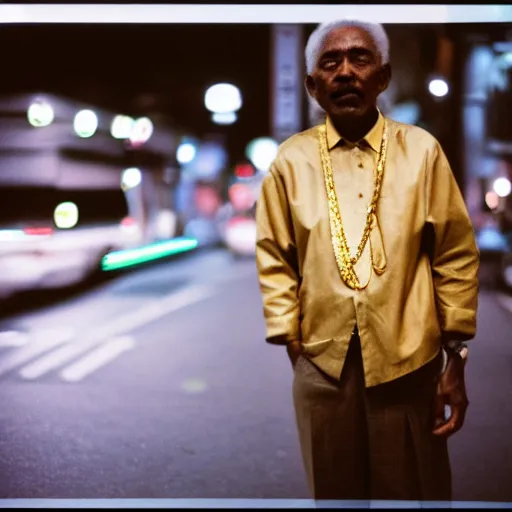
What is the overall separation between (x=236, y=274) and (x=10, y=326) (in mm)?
1262

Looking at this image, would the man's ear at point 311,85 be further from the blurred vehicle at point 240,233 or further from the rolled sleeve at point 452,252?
the blurred vehicle at point 240,233

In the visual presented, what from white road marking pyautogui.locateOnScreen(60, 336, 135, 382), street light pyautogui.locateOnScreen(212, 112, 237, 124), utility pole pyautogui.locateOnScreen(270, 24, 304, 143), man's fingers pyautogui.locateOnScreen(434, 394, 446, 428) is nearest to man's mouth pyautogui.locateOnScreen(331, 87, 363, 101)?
man's fingers pyautogui.locateOnScreen(434, 394, 446, 428)

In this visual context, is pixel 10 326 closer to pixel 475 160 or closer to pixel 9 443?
pixel 9 443

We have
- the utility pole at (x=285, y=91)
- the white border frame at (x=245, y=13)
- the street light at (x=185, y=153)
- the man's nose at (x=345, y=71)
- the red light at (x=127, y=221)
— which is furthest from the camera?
the red light at (x=127, y=221)

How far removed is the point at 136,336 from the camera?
4043 mm

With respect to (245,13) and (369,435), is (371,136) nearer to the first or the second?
(369,435)

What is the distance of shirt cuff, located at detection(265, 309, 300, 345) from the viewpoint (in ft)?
7.07

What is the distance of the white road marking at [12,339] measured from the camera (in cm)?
348

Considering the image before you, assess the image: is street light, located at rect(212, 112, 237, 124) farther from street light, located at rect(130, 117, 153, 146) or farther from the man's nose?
the man's nose

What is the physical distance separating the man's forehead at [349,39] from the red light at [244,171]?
1401 millimetres

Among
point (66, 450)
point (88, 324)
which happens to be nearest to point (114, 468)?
point (66, 450)

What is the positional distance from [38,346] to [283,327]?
6.48ft

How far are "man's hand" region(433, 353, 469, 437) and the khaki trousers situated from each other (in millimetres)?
24

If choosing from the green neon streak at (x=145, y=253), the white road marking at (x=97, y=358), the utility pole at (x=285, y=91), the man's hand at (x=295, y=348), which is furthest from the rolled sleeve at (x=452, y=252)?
the white road marking at (x=97, y=358)
